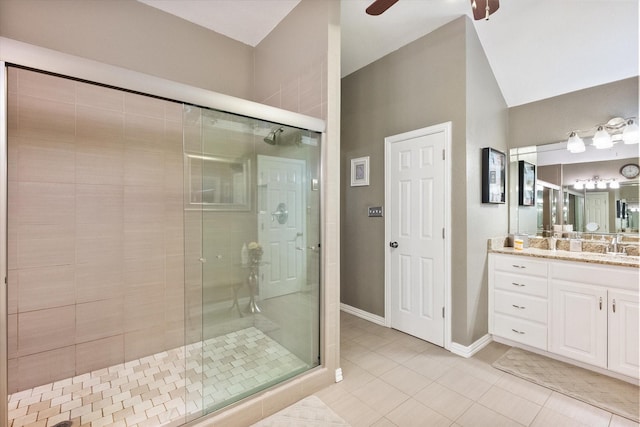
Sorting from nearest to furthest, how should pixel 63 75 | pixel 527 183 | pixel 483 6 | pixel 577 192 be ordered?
pixel 63 75
pixel 483 6
pixel 577 192
pixel 527 183

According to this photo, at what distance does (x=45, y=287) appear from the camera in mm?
1986

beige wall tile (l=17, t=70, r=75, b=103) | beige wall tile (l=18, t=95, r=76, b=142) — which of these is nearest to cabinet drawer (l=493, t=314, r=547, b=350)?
beige wall tile (l=18, t=95, r=76, b=142)

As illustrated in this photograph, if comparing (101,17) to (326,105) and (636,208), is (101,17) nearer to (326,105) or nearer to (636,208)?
(326,105)

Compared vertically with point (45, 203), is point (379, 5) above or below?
above

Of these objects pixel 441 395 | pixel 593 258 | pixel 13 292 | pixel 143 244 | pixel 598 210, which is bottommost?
pixel 441 395

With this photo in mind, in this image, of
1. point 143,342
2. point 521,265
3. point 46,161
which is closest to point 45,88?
point 46,161

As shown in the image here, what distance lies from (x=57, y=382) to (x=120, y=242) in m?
1.03

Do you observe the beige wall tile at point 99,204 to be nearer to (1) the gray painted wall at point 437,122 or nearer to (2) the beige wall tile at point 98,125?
(2) the beige wall tile at point 98,125

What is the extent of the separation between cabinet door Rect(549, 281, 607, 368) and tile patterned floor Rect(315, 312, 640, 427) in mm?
468

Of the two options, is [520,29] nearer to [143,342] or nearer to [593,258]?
[593,258]

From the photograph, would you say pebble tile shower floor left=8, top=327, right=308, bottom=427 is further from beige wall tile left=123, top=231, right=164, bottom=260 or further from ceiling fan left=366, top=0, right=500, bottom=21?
ceiling fan left=366, top=0, right=500, bottom=21

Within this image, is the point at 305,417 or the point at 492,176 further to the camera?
the point at 492,176

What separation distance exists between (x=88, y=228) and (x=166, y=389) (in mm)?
1292

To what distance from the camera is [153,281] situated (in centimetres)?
240
